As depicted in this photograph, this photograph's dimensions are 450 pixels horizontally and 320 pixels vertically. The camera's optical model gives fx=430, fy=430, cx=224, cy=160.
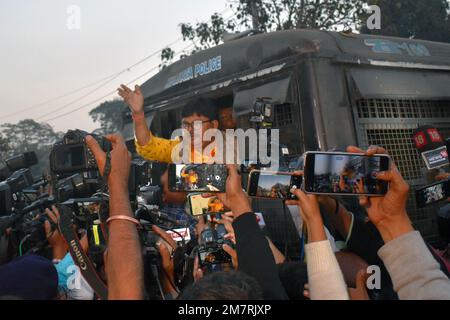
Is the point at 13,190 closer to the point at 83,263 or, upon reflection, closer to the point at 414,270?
the point at 83,263

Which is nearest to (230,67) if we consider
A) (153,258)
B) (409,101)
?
(409,101)


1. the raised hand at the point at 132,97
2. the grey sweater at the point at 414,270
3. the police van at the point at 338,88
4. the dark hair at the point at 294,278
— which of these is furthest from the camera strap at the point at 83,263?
the police van at the point at 338,88

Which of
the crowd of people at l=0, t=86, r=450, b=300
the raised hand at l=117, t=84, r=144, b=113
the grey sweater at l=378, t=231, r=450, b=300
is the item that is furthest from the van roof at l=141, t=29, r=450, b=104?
the grey sweater at l=378, t=231, r=450, b=300

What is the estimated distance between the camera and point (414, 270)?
1.41m

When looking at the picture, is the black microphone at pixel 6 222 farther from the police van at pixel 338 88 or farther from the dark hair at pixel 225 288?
the police van at pixel 338 88

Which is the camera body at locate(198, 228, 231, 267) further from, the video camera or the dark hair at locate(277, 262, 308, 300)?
the video camera

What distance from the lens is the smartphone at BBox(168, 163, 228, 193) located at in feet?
6.25

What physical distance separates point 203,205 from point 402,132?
2.83 m

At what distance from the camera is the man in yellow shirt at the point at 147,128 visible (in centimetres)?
338

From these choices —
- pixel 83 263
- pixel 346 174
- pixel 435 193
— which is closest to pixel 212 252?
pixel 83 263

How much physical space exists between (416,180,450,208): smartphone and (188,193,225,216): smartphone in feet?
3.15

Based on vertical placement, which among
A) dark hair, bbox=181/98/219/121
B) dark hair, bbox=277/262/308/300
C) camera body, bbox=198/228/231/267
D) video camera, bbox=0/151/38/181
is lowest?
dark hair, bbox=277/262/308/300

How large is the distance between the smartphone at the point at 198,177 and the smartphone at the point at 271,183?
6.3 inches

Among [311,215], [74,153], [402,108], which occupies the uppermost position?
[402,108]
